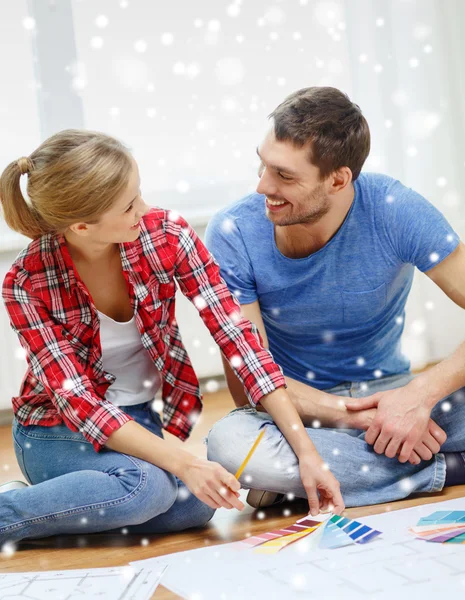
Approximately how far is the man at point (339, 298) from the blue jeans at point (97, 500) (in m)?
0.12

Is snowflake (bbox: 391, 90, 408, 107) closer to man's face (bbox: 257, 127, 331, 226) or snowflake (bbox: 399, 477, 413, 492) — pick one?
Result: man's face (bbox: 257, 127, 331, 226)

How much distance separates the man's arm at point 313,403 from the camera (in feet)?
4.78

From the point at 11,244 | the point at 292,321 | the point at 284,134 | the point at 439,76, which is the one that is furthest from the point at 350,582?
the point at 439,76

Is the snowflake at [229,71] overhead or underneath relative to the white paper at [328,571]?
overhead

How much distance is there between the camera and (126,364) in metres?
1.46

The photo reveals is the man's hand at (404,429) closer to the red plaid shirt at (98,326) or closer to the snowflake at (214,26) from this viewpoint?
the red plaid shirt at (98,326)

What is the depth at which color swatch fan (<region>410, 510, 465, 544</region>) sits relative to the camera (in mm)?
1133

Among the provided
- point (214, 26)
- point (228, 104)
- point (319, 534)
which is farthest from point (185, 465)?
point (214, 26)

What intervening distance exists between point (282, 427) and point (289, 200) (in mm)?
408

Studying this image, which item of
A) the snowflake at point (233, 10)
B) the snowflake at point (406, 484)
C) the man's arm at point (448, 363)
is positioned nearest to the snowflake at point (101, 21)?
the snowflake at point (233, 10)

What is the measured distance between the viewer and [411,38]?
2.75 m

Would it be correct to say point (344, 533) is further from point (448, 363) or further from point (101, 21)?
point (101, 21)

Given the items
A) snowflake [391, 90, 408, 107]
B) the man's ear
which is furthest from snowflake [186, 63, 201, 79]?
the man's ear

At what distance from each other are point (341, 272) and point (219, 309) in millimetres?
255
